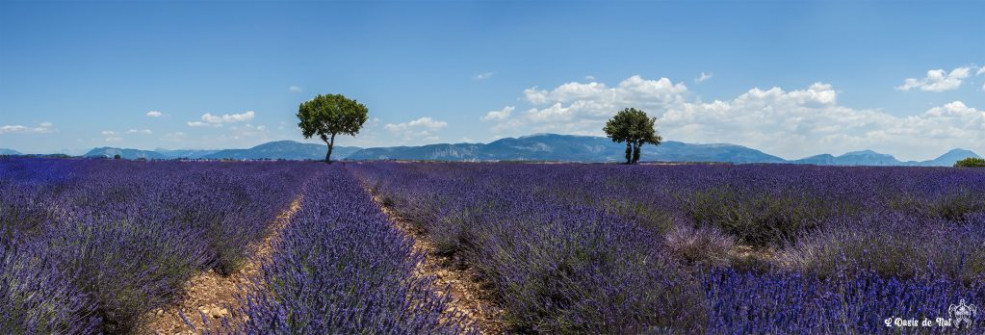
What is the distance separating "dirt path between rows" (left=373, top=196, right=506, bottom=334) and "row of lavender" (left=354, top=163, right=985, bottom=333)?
0.12 metres

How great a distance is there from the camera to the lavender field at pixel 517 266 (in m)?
1.74

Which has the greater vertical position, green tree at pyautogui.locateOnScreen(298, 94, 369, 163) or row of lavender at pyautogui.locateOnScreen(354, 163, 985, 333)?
green tree at pyautogui.locateOnScreen(298, 94, 369, 163)

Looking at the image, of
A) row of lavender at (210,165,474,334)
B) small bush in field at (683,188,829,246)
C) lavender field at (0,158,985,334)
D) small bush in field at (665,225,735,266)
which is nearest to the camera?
row of lavender at (210,165,474,334)

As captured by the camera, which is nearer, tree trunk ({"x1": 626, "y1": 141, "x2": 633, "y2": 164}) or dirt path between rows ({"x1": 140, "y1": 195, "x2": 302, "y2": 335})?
dirt path between rows ({"x1": 140, "y1": 195, "x2": 302, "y2": 335})

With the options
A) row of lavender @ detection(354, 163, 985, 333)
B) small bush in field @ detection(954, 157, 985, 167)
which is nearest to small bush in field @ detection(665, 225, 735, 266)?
row of lavender @ detection(354, 163, 985, 333)

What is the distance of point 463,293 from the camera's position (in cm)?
344

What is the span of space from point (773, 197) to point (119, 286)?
5.84 m

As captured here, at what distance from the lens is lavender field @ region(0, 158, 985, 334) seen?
174 centimetres

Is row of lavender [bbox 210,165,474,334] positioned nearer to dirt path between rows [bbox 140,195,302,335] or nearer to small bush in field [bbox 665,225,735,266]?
dirt path between rows [bbox 140,195,302,335]

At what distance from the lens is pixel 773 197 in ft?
17.0

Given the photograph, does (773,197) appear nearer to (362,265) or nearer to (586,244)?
(586,244)

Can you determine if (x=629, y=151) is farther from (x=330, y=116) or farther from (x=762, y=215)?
(x=762, y=215)

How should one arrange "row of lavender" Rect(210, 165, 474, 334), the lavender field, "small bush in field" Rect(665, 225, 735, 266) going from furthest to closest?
"small bush in field" Rect(665, 225, 735, 266) → the lavender field → "row of lavender" Rect(210, 165, 474, 334)

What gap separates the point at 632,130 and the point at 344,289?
119 feet
